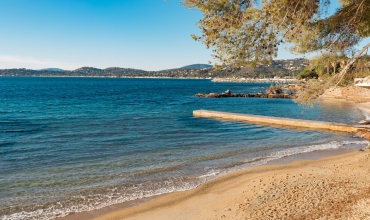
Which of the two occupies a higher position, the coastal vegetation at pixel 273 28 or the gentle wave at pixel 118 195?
the coastal vegetation at pixel 273 28

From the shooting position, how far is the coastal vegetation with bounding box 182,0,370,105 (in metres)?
7.82

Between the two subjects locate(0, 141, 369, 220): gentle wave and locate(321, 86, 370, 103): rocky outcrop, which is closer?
locate(0, 141, 369, 220): gentle wave

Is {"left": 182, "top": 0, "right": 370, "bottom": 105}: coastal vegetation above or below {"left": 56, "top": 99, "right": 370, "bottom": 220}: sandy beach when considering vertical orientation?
above

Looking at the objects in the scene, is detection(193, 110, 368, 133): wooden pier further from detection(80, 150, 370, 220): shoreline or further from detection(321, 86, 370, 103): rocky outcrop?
detection(321, 86, 370, 103): rocky outcrop

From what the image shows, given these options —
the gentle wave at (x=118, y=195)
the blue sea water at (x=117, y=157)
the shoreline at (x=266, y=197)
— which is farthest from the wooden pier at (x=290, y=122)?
the gentle wave at (x=118, y=195)

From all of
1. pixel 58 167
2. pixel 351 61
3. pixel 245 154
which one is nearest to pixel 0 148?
pixel 58 167

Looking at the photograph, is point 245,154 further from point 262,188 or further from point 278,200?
point 278,200

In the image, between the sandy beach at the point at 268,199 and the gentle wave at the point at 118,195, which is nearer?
the sandy beach at the point at 268,199

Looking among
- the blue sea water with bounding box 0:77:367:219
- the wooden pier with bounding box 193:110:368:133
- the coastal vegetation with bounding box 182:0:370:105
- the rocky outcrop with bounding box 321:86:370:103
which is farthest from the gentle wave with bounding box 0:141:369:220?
the rocky outcrop with bounding box 321:86:370:103

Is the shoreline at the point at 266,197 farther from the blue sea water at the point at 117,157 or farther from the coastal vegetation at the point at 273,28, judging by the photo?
the coastal vegetation at the point at 273,28

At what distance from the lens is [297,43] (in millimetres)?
9633

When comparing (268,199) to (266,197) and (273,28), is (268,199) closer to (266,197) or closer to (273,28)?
(266,197)

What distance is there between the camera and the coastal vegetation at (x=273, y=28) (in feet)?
25.6

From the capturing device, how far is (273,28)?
8195 mm
